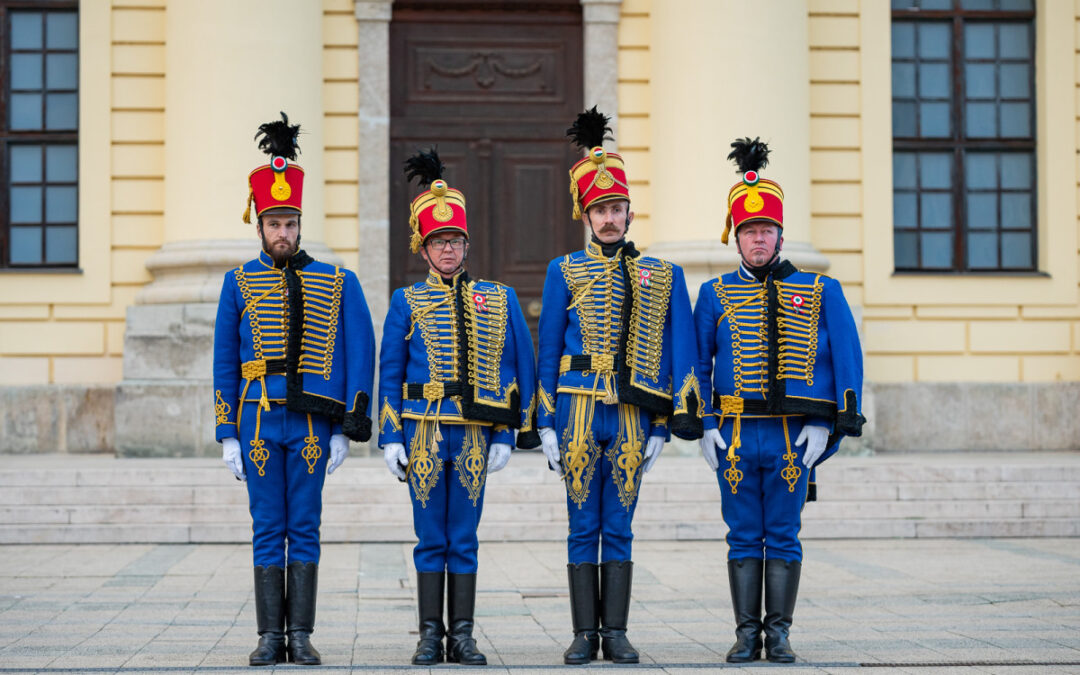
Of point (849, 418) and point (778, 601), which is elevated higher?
point (849, 418)

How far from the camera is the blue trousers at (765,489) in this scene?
22.1 feet

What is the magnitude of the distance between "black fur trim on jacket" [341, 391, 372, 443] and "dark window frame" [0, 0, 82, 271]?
30.5 feet

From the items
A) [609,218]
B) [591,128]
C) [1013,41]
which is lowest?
[609,218]

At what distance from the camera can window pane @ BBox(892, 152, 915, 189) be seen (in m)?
15.9

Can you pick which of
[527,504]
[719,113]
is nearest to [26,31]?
[719,113]

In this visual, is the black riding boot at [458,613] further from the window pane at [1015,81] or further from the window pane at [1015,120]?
the window pane at [1015,81]

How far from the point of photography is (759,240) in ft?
22.8

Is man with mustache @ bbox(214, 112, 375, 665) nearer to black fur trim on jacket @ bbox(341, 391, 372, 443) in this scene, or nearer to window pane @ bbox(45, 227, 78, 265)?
black fur trim on jacket @ bbox(341, 391, 372, 443)

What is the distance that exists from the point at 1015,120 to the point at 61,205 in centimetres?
992

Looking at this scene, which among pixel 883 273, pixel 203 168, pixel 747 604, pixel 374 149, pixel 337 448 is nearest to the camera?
pixel 747 604

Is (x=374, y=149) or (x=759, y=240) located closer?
(x=759, y=240)

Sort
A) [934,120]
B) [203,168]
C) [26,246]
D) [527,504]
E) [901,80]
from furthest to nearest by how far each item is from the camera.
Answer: [934,120] < [901,80] < [26,246] < [203,168] < [527,504]

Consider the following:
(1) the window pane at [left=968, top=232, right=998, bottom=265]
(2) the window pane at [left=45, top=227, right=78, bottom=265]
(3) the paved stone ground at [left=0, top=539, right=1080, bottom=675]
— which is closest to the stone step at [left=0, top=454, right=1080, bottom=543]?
(3) the paved stone ground at [left=0, top=539, right=1080, bottom=675]

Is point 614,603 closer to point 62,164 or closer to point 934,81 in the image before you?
point 62,164
